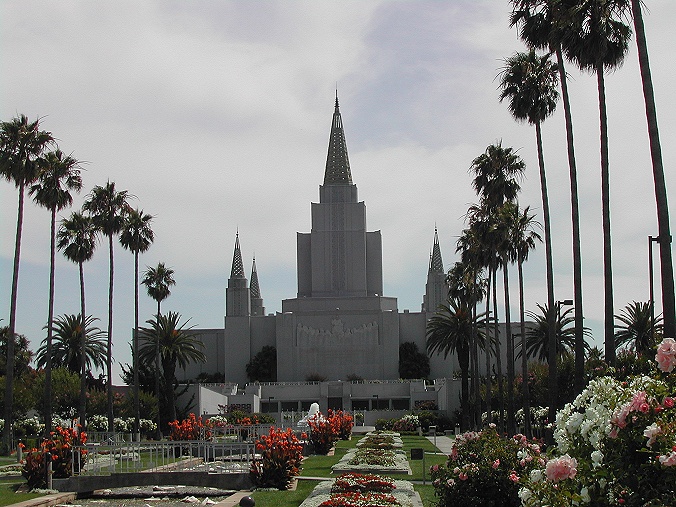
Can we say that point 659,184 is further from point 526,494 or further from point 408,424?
point 408,424

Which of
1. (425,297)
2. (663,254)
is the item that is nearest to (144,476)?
(663,254)

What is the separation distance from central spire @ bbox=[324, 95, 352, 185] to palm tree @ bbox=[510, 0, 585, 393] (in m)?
89.1

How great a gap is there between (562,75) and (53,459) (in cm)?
1892

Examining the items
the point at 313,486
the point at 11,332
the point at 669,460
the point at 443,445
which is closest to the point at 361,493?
the point at 313,486

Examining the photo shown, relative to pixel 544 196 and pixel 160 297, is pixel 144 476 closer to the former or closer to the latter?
pixel 544 196

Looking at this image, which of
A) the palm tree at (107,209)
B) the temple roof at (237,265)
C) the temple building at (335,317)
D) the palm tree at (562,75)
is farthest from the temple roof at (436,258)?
the palm tree at (562,75)

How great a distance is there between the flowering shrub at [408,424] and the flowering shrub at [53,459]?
143ft

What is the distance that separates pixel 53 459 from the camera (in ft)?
80.4

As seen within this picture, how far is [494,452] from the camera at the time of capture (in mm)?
15656

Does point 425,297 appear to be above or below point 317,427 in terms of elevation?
above

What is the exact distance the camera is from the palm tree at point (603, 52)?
957 inches

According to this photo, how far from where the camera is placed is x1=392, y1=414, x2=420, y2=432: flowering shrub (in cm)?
6775

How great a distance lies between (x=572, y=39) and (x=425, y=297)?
10306 centimetres

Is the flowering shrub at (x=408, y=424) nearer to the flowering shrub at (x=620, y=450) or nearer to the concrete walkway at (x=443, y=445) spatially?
the concrete walkway at (x=443, y=445)
